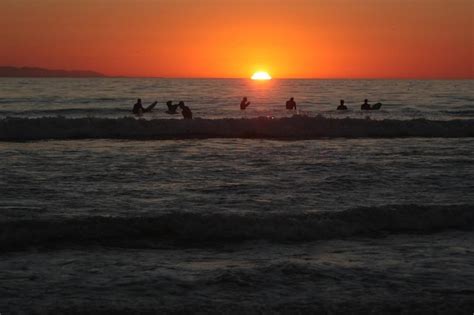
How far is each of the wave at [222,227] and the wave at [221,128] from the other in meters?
16.1

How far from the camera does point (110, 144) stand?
23.8m

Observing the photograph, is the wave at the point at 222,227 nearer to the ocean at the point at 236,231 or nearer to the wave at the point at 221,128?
the ocean at the point at 236,231

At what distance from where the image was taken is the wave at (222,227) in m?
9.82

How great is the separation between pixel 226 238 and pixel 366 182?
5.62 meters

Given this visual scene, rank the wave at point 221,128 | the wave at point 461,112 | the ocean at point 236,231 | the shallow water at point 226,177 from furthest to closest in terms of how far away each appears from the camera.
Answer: the wave at point 461,112 < the wave at point 221,128 < the shallow water at point 226,177 < the ocean at point 236,231

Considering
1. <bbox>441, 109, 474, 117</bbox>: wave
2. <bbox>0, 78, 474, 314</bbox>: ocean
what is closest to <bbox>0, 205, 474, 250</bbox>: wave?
<bbox>0, 78, 474, 314</bbox>: ocean

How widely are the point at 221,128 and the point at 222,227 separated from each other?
62.0 feet

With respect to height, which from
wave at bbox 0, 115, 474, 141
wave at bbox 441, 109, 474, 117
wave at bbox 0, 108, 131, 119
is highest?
wave at bbox 441, 109, 474, 117

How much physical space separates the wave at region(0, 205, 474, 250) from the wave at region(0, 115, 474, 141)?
1606 centimetres

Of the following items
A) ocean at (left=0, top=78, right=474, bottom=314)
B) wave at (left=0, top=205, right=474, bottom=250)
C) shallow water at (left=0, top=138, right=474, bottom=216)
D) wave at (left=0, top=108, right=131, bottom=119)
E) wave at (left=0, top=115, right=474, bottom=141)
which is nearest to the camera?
ocean at (left=0, top=78, right=474, bottom=314)

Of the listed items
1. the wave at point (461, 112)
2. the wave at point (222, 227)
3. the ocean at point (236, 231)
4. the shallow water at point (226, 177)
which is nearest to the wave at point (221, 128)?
the shallow water at point (226, 177)

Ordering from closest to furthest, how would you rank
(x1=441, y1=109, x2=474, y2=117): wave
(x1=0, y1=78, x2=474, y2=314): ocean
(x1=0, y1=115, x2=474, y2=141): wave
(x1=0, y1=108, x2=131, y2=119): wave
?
(x1=0, y1=78, x2=474, y2=314): ocean, (x1=0, y1=115, x2=474, y2=141): wave, (x1=0, y1=108, x2=131, y2=119): wave, (x1=441, y1=109, x2=474, y2=117): wave

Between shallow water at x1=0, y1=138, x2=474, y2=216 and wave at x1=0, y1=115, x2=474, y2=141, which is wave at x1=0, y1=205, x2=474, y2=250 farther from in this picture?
wave at x1=0, y1=115, x2=474, y2=141

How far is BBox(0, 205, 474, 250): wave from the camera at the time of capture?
982 centimetres
